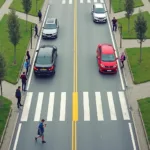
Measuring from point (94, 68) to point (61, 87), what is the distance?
16.9ft

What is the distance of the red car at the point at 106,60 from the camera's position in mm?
41188

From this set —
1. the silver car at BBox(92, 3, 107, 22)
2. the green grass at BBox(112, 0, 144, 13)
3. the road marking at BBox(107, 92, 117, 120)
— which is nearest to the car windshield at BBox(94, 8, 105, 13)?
the silver car at BBox(92, 3, 107, 22)

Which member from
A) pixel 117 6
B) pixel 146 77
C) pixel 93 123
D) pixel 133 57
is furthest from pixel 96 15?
pixel 93 123

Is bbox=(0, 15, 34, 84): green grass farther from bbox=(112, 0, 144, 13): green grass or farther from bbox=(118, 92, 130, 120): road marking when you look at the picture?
bbox=(112, 0, 144, 13): green grass

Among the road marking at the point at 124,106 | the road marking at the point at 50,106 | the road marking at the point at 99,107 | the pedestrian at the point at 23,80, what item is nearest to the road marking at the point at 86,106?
the road marking at the point at 99,107

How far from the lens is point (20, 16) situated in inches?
2351

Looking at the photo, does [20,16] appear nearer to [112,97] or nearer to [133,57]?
[133,57]

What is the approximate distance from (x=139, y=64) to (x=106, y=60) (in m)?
3.59

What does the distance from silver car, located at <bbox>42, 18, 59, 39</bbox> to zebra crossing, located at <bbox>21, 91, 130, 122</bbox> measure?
14.0 m

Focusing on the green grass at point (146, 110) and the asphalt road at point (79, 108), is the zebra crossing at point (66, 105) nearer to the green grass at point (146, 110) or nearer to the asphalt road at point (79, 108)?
the asphalt road at point (79, 108)

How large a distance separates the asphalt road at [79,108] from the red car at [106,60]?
630 mm

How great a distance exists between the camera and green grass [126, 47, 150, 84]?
40250 mm

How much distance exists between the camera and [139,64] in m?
43.2

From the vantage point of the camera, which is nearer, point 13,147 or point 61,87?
point 13,147
